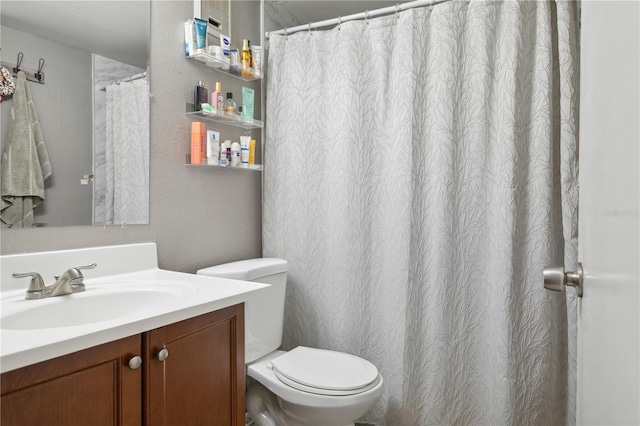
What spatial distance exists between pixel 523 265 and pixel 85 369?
1.61 meters

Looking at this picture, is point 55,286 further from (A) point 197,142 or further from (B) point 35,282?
(A) point 197,142

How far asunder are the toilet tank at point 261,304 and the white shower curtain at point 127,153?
39cm

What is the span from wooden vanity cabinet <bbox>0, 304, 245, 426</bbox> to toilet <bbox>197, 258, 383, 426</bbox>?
0.29 metres

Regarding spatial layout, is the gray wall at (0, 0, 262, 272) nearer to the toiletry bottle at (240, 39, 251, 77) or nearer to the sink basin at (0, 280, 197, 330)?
the toiletry bottle at (240, 39, 251, 77)

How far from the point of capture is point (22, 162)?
4.11 feet

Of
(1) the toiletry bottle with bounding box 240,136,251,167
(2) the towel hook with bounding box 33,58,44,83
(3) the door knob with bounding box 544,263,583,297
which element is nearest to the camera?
(3) the door knob with bounding box 544,263,583,297

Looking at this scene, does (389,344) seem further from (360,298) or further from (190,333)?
(190,333)

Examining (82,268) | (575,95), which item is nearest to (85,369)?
(82,268)

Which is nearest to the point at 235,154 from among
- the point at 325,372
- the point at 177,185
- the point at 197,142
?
the point at 197,142

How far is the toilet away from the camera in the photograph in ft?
4.97

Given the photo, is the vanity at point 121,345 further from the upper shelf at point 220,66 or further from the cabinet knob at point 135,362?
the upper shelf at point 220,66

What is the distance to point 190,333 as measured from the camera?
1140mm

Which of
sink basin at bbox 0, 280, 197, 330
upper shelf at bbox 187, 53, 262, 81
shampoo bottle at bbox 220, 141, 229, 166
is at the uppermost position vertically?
upper shelf at bbox 187, 53, 262, 81

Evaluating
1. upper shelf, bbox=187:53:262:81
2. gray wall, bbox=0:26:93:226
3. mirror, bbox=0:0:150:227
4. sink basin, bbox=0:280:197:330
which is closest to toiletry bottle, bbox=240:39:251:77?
upper shelf, bbox=187:53:262:81
